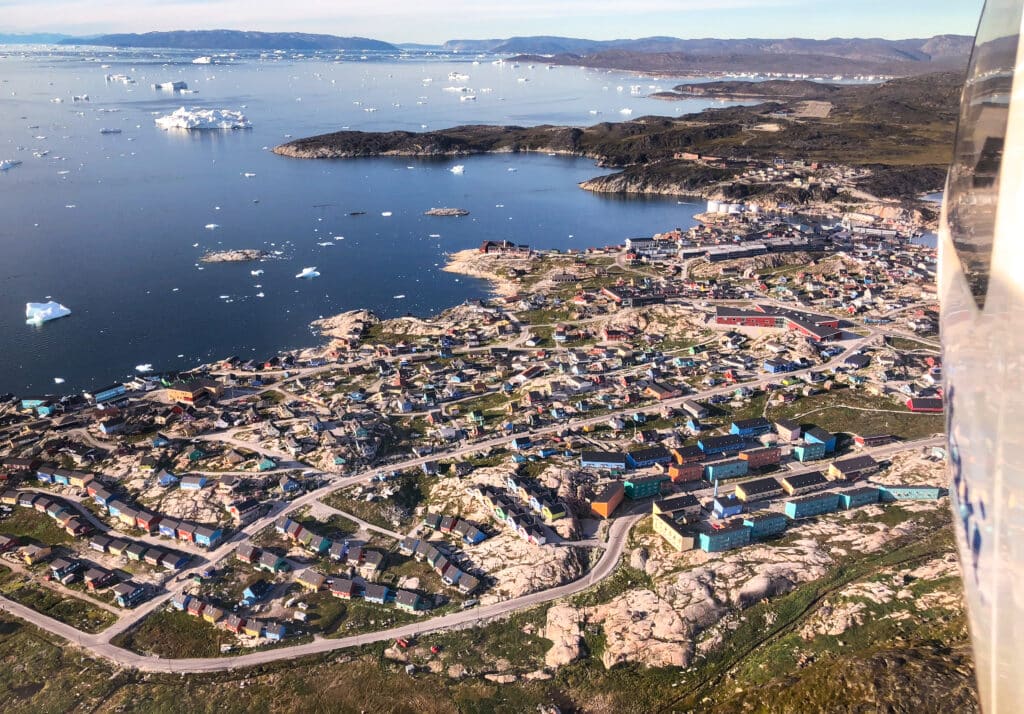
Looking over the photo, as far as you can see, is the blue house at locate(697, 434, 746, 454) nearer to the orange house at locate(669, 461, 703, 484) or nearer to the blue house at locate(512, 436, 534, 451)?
the orange house at locate(669, 461, 703, 484)

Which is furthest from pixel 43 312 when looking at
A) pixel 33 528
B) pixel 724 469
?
pixel 724 469

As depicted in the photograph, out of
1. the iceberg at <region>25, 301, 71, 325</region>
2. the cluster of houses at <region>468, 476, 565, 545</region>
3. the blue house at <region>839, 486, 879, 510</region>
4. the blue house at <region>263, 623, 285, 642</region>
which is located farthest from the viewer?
the iceberg at <region>25, 301, 71, 325</region>

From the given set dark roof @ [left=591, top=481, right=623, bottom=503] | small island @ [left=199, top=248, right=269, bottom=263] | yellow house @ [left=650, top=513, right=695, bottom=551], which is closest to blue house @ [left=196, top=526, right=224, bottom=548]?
dark roof @ [left=591, top=481, right=623, bottom=503]

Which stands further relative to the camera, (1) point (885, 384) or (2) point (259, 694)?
(1) point (885, 384)

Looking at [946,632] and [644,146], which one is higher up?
[644,146]

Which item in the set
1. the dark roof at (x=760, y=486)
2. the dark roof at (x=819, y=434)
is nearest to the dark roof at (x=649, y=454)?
the dark roof at (x=760, y=486)

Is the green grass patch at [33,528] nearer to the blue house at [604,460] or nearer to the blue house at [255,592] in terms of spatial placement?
the blue house at [255,592]

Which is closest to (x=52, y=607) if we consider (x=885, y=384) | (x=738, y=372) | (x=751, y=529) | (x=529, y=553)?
(x=529, y=553)

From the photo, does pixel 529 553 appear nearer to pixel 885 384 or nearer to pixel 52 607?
pixel 52 607
